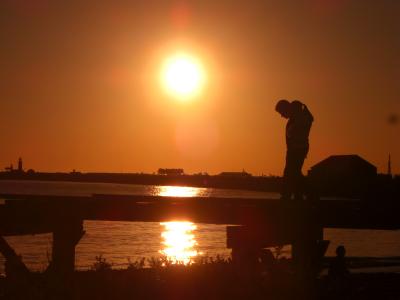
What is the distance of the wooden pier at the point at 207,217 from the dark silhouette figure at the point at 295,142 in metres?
1.00

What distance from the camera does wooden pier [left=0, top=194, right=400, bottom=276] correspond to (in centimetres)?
1037

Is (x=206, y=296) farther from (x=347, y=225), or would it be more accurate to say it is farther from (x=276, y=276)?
(x=347, y=225)

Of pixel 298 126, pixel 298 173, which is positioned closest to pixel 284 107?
pixel 298 126

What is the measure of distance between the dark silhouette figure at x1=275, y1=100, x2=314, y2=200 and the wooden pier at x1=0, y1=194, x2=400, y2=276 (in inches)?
39.6

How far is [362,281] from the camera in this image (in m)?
12.1

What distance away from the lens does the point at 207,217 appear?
11523 mm

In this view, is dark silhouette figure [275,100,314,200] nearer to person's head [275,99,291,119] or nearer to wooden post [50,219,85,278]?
person's head [275,99,291,119]

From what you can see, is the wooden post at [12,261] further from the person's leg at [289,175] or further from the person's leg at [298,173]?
the person's leg at [298,173]

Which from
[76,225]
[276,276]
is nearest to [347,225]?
[276,276]

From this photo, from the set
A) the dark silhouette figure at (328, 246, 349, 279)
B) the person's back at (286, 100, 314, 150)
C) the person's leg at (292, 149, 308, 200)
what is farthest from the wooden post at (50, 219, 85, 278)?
the person's back at (286, 100, 314, 150)

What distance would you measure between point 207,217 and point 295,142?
285cm

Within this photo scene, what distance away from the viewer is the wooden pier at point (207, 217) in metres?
10.4

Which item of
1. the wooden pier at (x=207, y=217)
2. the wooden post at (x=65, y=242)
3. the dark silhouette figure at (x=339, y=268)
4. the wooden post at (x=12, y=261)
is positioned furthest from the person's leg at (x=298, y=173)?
the wooden post at (x=12, y=261)

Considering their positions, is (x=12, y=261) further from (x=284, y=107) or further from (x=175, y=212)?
(x=284, y=107)
